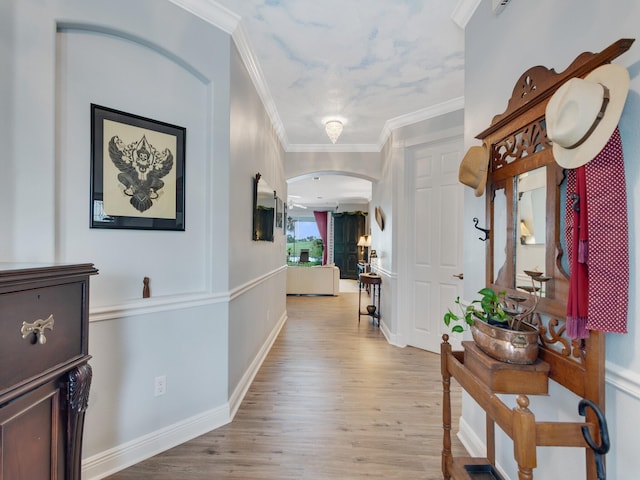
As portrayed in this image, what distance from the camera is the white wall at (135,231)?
139cm

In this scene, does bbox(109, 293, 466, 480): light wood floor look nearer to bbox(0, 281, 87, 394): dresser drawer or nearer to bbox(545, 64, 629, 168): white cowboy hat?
bbox(0, 281, 87, 394): dresser drawer

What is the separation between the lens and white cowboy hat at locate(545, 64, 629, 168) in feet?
2.76

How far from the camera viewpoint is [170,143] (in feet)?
6.13

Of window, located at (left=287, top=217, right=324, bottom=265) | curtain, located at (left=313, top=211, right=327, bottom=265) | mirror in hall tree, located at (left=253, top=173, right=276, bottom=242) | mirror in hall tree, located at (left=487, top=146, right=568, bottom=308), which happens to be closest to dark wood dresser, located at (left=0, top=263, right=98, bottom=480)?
mirror in hall tree, located at (left=487, top=146, right=568, bottom=308)

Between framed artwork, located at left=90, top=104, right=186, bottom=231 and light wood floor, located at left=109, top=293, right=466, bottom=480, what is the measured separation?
4.56ft

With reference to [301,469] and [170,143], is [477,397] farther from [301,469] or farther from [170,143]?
[170,143]

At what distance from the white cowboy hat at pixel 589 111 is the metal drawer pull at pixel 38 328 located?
165 centimetres

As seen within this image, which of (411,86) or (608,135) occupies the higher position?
(411,86)

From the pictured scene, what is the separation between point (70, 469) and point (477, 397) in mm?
1500

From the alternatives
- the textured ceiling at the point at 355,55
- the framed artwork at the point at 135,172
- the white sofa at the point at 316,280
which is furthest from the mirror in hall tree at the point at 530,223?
the white sofa at the point at 316,280

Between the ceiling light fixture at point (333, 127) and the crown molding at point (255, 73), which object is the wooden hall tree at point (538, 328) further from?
the ceiling light fixture at point (333, 127)

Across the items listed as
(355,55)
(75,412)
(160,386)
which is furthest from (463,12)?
(160,386)

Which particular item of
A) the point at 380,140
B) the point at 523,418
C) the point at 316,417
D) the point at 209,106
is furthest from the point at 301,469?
the point at 380,140

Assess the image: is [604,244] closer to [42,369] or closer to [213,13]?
[42,369]
